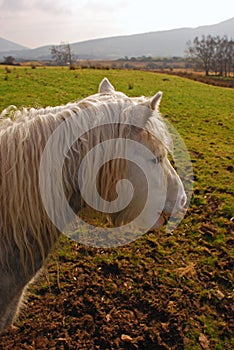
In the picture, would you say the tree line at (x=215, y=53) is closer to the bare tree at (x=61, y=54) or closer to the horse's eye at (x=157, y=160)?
the bare tree at (x=61, y=54)

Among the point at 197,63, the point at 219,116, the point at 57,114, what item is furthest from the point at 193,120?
the point at 197,63

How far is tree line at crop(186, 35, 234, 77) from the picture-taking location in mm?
66562

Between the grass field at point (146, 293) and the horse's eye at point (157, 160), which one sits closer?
the horse's eye at point (157, 160)

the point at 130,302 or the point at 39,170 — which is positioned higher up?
the point at 39,170

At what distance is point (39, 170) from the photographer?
66.7 inches

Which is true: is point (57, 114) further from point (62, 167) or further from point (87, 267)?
point (87, 267)

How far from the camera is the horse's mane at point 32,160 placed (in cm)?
170

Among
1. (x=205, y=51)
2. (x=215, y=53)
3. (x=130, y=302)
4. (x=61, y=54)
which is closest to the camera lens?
(x=130, y=302)

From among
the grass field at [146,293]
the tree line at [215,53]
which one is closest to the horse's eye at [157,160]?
the grass field at [146,293]

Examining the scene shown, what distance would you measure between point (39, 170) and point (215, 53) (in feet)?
248

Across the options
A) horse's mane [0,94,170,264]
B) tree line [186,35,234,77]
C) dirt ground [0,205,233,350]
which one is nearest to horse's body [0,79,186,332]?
horse's mane [0,94,170,264]

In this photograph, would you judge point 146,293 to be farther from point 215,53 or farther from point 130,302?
point 215,53

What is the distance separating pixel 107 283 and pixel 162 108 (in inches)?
437

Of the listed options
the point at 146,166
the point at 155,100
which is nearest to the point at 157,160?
the point at 146,166
